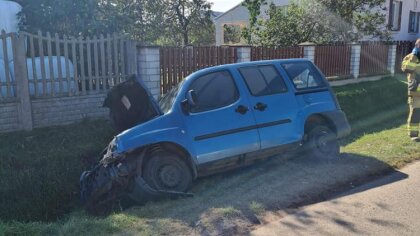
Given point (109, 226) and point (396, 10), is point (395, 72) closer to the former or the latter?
point (396, 10)

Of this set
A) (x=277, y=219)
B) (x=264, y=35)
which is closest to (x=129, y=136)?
(x=277, y=219)

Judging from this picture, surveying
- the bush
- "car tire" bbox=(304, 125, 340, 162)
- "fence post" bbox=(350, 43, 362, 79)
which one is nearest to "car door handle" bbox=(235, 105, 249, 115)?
"car tire" bbox=(304, 125, 340, 162)

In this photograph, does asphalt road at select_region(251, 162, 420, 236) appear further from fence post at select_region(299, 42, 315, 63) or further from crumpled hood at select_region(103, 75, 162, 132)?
fence post at select_region(299, 42, 315, 63)

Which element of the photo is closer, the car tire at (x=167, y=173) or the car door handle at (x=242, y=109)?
the car tire at (x=167, y=173)

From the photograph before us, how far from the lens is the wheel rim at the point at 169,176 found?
5004 millimetres

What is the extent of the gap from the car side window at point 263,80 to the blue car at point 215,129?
15 millimetres

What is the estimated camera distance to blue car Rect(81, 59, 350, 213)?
4.94 m

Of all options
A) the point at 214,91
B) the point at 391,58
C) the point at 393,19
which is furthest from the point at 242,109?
the point at 393,19

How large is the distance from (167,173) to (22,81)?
4.18m

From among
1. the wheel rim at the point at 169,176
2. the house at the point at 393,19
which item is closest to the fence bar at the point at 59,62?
the wheel rim at the point at 169,176

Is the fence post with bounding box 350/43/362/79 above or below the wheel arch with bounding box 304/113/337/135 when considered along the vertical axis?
above

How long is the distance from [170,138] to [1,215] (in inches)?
115

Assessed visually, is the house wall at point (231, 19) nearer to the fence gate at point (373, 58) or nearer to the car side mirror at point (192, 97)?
the fence gate at point (373, 58)

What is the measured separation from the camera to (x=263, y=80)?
5.79 metres
